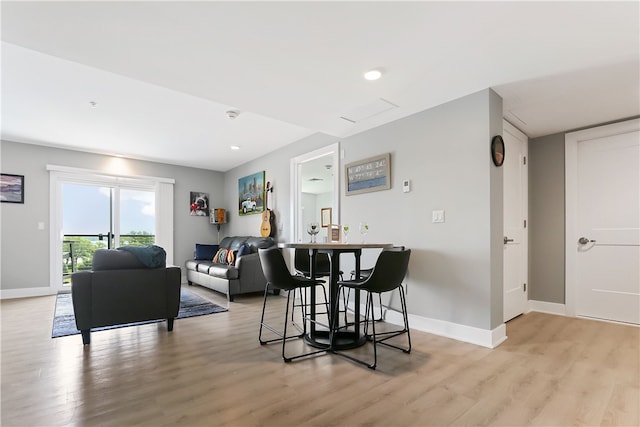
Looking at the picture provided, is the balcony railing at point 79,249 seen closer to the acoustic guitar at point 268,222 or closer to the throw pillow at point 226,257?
the throw pillow at point 226,257

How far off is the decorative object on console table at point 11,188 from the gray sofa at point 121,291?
11.9ft

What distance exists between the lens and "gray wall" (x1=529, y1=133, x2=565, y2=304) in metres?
3.93

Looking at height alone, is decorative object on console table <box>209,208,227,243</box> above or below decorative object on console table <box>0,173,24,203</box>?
below

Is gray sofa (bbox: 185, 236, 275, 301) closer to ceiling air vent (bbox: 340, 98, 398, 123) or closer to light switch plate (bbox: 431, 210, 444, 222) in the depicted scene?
ceiling air vent (bbox: 340, 98, 398, 123)

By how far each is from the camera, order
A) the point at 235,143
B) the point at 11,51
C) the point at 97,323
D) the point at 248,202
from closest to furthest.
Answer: the point at 11,51 < the point at 97,323 < the point at 235,143 < the point at 248,202

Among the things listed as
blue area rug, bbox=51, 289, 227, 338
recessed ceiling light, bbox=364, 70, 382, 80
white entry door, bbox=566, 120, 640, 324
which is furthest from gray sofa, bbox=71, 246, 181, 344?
white entry door, bbox=566, 120, 640, 324

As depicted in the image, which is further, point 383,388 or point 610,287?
point 610,287

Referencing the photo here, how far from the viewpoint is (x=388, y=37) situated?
2.10 m

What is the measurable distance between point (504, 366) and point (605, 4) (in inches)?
92.9

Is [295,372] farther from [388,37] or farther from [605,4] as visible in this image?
[605,4]

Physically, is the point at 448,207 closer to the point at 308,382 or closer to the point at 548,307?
the point at 308,382

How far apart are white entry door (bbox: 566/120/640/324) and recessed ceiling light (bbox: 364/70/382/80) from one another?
2826mm

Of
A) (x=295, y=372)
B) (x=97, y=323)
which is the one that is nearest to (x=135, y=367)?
(x=97, y=323)

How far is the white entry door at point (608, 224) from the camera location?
342 centimetres
